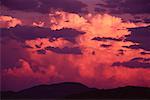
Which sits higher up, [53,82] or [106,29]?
[106,29]

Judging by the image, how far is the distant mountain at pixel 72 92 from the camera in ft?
23.2

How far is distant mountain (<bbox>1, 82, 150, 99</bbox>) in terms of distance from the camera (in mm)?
7074

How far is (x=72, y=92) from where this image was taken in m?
7.29

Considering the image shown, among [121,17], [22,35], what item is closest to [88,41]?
[121,17]

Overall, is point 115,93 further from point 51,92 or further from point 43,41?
point 43,41

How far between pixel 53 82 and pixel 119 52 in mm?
1330

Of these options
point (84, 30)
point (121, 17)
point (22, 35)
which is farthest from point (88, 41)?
point (22, 35)

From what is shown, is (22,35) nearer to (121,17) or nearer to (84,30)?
(84,30)

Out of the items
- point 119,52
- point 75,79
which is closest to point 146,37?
point 119,52

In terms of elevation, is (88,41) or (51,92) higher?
(88,41)

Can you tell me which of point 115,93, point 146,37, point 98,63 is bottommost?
point 115,93

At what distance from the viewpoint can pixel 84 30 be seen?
7.41m

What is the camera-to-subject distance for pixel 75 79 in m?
7.14

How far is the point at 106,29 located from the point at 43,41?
1178mm
